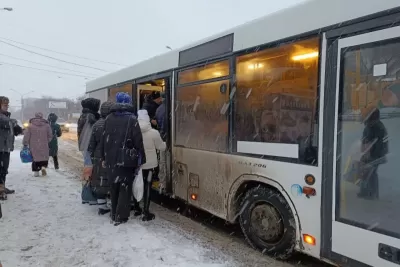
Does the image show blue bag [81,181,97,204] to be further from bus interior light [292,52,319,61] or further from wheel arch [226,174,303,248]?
bus interior light [292,52,319,61]

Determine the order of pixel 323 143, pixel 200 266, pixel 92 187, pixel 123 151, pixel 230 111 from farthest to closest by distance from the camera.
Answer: pixel 92 187
pixel 123 151
pixel 230 111
pixel 200 266
pixel 323 143

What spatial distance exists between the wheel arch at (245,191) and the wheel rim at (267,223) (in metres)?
0.27

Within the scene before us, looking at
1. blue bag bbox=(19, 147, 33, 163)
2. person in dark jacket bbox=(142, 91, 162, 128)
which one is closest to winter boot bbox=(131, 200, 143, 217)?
person in dark jacket bbox=(142, 91, 162, 128)

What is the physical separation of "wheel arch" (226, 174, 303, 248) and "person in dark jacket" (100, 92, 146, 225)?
147 cm

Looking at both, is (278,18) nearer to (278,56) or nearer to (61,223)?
(278,56)

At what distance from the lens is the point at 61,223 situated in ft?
16.9

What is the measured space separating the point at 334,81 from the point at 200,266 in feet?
7.68

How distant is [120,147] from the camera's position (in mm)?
4969

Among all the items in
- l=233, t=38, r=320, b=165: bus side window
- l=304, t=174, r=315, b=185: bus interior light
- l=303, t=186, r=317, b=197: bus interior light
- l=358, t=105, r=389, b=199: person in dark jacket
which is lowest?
l=303, t=186, r=317, b=197: bus interior light

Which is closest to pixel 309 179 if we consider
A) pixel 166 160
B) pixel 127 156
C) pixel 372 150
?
pixel 372 150

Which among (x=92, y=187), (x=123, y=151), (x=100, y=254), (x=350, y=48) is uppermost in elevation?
(x=350, y=48)

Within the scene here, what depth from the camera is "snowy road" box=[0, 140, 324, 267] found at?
3871 mm

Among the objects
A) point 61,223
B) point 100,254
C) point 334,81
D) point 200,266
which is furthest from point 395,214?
point 61,223

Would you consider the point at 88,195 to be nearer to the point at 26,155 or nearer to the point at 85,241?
the point at 85,241
